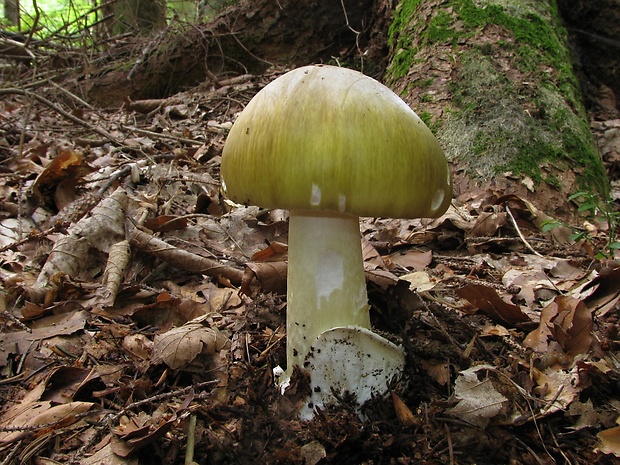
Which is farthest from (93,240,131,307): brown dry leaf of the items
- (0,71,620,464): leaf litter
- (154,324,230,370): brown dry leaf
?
(154,324,230,370): brown dry leaf

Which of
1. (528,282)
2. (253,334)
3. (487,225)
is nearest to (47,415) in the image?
(253,334)

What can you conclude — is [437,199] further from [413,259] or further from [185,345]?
[413,259]

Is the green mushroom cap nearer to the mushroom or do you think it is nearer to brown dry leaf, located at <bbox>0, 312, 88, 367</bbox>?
the mushroom

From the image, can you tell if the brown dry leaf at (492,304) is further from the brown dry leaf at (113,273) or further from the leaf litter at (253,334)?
the brown dry leaf at (113,273)

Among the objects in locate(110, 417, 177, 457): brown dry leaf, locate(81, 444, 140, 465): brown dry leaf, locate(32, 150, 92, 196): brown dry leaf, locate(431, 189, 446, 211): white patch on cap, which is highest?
locate(431, 189, 446, 211): white patch on cap

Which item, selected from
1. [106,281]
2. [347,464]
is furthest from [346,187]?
[106,281]

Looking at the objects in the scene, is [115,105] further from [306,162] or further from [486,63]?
[306,162]
